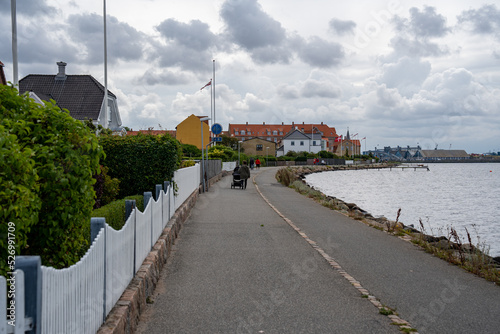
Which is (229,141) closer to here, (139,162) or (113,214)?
(139,162)

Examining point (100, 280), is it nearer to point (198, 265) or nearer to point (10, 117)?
point (10, 117)

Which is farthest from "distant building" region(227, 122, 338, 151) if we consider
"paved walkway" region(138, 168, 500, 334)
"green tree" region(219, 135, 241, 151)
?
"paved walkway" region(138, 168, 500, 334)

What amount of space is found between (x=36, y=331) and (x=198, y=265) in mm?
6497

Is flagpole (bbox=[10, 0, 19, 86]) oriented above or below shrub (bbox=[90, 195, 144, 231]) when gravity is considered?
above

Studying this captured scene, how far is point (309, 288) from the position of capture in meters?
7.76

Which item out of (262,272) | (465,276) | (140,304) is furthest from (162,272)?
(465,276)

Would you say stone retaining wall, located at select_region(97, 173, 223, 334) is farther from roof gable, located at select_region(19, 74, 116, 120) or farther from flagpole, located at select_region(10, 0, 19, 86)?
roof gable, located at select_region(19, 74, 116, 120)

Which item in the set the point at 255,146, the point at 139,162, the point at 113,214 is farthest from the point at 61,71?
the point at 255,146

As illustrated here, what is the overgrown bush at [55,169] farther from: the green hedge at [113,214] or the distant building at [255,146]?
the distant building at [255,146]

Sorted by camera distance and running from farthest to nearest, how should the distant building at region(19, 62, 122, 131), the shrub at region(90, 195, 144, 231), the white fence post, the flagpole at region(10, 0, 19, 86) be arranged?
the distant building at region(19, 62, 122, 131) < the flagpole at region(10, 0, 19, 86) < the shrub at region(90, 195, 144, 231) < the white fence post

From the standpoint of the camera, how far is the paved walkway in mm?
6137

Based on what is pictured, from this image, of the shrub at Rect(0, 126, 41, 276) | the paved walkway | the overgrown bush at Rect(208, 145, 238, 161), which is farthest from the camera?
the overgrown bush at Rect(208, 145, 238, 161)

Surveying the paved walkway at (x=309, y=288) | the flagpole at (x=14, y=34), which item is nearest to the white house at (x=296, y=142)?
the flagpole at (x=14, y=34)

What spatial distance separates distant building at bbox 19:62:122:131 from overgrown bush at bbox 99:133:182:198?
31.8 m
